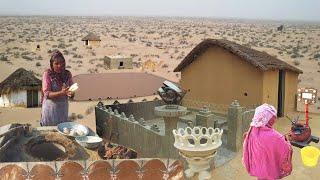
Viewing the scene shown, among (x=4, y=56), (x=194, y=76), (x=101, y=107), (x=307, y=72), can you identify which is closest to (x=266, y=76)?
(x=194, y=76)

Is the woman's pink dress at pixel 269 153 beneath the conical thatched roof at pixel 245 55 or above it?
beneath

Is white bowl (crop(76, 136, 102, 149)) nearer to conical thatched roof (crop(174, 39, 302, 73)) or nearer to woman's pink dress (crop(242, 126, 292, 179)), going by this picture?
woman's pink dress (crop(242, 126, 292, 179))

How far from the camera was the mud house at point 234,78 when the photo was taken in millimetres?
14633

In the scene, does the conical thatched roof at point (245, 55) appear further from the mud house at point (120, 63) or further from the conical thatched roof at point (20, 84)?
the mud house at point (120, 63)

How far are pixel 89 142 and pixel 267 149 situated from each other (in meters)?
4.00

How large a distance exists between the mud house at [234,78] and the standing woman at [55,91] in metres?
7.64

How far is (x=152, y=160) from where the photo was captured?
6.81 meters

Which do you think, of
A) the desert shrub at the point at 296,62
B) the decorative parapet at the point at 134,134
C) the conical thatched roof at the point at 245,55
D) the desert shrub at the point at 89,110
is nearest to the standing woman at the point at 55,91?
the decorative parapet at the point at 134,134

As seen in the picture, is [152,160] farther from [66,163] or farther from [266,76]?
[266,76]

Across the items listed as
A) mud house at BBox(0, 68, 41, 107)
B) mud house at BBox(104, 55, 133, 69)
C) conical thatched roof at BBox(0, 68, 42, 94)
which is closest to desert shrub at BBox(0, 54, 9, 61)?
mud house at BBox(104, 55, 133, 69)

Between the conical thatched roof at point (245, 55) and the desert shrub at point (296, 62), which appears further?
the desert shrub at point (296, 62)

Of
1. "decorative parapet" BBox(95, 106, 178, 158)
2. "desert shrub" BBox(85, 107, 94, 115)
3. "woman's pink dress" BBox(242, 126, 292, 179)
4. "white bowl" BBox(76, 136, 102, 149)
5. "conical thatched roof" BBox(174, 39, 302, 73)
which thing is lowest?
"desert shrub" BBox(85, 107, 94, 115)

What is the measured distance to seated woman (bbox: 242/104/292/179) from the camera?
16.2ft

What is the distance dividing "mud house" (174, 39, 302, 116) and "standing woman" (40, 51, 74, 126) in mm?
7642
